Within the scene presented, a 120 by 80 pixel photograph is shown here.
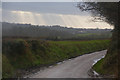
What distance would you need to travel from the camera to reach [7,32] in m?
31.4

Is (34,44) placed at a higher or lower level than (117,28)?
lower

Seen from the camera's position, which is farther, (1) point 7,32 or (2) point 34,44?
(2) point 34,44

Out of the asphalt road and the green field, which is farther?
the green field

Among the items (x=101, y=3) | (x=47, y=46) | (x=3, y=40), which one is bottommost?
(x=47, y=46)

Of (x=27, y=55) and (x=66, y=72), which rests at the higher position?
(x=66, y=72)

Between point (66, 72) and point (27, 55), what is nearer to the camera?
point (66, 72)

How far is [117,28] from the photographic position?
23.5 metres

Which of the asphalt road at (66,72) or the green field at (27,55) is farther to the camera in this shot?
the green field at (27,55)

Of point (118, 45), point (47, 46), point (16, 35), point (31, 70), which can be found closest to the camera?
point (118, 45)

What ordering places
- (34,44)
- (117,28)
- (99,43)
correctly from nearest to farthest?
(117,28) < (34,44) < (99,43)

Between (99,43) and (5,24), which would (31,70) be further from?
(99,43)

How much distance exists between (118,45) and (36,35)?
70.8 ft

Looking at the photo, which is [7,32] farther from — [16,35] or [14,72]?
[14,72]

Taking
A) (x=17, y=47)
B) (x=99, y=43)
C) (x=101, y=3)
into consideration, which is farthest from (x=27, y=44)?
(x=99, y=43)
